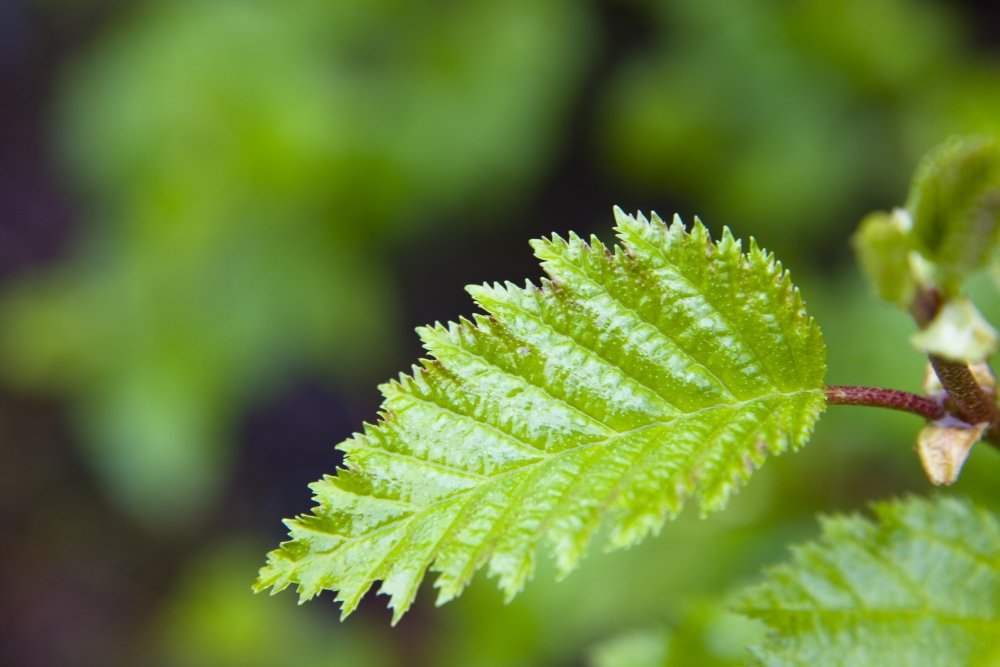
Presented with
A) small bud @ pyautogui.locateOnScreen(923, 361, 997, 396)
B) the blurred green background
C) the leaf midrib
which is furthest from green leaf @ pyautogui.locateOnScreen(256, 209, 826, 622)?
the blurred green background

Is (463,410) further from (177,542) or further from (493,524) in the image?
(177,542)

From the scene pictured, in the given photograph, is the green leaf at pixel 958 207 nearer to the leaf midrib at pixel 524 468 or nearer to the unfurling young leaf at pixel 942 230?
the unfurling young leaf at pixel 942 230

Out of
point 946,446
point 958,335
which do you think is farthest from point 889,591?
point 958,335

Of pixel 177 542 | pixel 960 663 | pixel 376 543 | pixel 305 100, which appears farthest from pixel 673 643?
pixel 177 542

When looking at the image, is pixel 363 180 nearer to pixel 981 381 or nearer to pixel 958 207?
pixel 981 381

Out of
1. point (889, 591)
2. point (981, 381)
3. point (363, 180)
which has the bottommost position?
point (889, 591)
